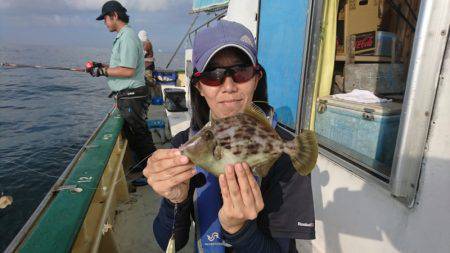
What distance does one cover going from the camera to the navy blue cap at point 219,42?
192 centimetres

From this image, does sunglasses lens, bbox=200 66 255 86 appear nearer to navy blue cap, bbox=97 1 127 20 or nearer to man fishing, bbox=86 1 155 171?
man fishing, bbox=86 1 155 171

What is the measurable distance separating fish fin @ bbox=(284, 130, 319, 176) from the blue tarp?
1101 centimetres

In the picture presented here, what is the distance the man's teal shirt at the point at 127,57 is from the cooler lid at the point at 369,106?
3.53 m

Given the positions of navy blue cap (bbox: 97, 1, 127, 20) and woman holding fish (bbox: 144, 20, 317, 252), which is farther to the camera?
navy blue cap (bbox: 97, 1, 127, 20)

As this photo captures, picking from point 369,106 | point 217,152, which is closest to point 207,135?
point 217,152

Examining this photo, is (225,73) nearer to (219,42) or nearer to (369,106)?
(219,42)

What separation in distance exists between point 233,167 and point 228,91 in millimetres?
557

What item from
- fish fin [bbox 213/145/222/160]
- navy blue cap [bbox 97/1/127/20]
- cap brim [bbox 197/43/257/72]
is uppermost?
navy blue cap [bbox 97/1/127/20]

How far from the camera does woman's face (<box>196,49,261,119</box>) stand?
6.34 ft

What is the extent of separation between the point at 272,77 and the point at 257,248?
12.0ft

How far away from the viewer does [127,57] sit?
5.66 m

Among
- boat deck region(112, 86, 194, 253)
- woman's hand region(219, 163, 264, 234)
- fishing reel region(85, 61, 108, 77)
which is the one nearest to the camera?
woman's hand region(219, 163, 264, 234)

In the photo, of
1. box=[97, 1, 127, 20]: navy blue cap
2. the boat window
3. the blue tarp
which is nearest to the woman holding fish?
the boat window

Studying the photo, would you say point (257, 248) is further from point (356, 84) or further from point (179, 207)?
point (356, 84)
